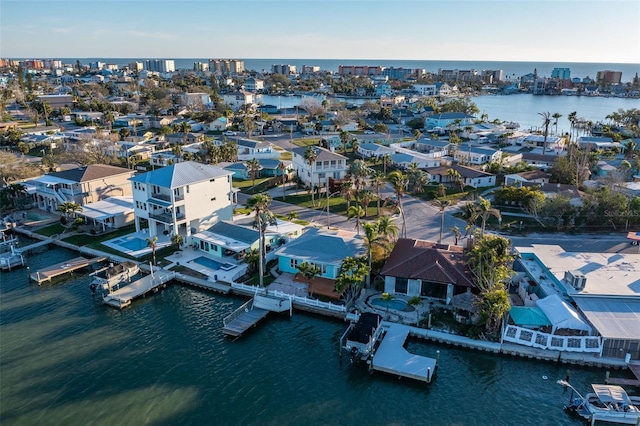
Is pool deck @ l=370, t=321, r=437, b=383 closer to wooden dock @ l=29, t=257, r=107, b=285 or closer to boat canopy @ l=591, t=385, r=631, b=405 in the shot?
boat canopy @ l=591, t=385, r=631, b=405

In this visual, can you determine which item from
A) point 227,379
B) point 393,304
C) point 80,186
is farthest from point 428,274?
point 80,186

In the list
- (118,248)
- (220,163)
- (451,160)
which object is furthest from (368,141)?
(118,248)

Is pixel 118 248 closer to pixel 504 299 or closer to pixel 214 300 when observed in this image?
pixel 214 300

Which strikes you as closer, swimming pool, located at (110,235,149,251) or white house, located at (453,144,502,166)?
swimming pool, located at (110,235,149,251)

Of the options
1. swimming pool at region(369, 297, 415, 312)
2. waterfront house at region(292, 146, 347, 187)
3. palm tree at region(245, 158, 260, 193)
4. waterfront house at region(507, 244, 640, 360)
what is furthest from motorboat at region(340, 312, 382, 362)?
palm tree at region(245, 158, 260, 193)

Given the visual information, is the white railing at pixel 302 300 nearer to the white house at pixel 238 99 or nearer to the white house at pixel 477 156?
the white house at pixel 477 156

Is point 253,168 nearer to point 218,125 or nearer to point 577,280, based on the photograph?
point 577,280
